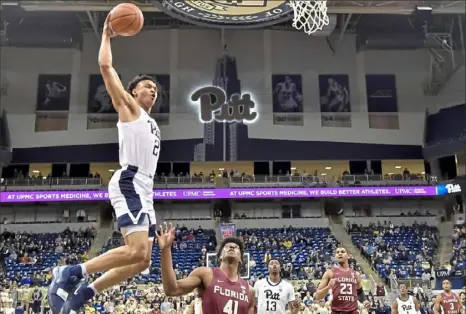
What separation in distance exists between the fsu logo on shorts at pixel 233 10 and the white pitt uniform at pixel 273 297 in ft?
52.8

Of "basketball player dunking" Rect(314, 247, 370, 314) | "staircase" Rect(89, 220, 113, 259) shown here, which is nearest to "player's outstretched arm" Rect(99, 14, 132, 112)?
"basketball player dunking" Rect(314, 247, 370, 314)

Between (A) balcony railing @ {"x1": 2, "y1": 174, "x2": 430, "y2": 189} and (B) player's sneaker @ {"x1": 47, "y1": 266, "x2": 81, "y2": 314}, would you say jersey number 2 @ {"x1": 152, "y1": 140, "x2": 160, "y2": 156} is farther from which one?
(A) balcony railing @ {"x1": 2, "y1": 174, "x2": 430, "y2": 189}

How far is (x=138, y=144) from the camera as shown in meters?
4.48

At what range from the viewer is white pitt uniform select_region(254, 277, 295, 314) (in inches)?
299

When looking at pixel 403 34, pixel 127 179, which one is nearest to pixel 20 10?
pixel 403 34

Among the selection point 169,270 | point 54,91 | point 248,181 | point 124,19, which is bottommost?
point 169,270

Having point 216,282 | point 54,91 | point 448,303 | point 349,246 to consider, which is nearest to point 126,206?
point 216,282

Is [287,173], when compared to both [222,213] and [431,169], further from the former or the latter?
[431,169]

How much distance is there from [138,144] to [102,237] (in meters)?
27.0

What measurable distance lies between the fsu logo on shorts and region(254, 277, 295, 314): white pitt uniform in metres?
16.1

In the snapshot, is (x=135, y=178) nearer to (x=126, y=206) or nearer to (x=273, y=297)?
(x=126, y=206)

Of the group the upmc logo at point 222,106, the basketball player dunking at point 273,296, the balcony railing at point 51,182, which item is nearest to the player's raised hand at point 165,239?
the basketball player dunking at point 273,296

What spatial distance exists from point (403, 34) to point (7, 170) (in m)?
26.1

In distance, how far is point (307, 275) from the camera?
73.4 feet
